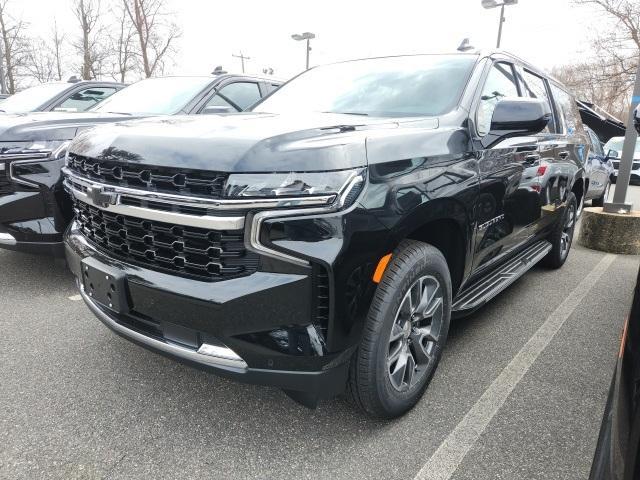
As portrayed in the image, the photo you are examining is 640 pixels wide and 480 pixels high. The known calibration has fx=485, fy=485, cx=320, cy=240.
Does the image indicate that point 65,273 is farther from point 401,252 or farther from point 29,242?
point 401,252

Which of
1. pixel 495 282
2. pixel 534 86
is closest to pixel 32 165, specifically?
pixel 495 282

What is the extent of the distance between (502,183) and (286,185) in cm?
159

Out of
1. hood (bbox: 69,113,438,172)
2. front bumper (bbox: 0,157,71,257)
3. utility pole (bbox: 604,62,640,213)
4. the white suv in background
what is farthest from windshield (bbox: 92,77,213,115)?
the white suv in background

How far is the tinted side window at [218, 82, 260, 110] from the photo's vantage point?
17.1ft

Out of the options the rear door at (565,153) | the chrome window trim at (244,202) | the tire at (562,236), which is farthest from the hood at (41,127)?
the tire at (562,236)

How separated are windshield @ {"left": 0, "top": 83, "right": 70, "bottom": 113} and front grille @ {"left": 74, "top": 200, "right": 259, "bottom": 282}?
4.92 metres

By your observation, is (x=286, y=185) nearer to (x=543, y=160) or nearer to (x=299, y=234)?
(x=299, y=234)

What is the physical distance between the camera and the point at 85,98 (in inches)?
263

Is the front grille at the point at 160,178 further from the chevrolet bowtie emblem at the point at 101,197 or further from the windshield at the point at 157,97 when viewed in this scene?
the windshield at the point at 157,97

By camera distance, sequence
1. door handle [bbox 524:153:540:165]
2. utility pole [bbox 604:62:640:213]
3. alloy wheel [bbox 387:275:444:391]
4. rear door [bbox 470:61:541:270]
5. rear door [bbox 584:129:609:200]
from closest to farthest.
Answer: alloy wheel [bbox 387:275:444:391], rear door [bbox 470:61:541:270], door handle [bbox 524:153:540:165], utility pole [bbox 604:62:640:213], rear door [bbox 584:129:609:200]

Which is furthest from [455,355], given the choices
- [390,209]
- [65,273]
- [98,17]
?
[98,17]

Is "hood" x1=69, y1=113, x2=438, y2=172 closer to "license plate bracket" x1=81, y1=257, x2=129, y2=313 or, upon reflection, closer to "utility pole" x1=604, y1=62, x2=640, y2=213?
"license plate bracket" x1=81, y1=257, x2=129, y2=313

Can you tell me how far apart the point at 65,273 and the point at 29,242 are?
0.79 meters

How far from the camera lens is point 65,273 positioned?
163 inches
